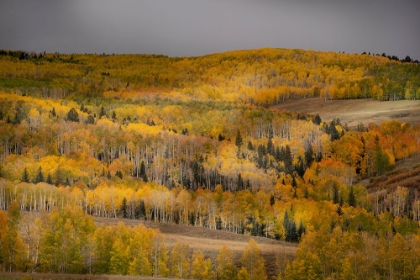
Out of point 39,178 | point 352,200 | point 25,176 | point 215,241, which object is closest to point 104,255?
point 215,241

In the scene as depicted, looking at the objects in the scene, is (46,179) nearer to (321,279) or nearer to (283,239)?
(283,239)

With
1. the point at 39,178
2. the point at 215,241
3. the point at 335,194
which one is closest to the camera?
the point at 215,241

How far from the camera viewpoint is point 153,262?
103312mm

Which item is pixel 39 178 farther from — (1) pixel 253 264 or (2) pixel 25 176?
(1) pixel 253 264

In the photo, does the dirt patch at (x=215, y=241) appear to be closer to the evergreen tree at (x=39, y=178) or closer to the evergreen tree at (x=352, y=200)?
the evergreen tree at (x=352, y=200)

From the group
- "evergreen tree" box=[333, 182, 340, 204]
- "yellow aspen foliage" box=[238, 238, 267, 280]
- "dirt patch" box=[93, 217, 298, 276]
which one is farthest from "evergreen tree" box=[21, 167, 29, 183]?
"yellow aspen foliage" box=[238, 238, 267, 280]

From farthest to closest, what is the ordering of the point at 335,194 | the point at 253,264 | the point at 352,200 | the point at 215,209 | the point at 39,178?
the point at 39,178, the point at 335,194, the point at 352,200, the point at 215,209, the point at 253,264

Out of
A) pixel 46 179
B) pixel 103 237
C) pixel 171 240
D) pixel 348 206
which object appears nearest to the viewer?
pixel 103 237

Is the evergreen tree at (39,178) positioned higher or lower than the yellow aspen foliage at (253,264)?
higher

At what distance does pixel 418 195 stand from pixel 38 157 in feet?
333

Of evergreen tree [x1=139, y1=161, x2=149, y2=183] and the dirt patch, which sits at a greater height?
evergreen tree [x1=139, y1=161, x2=149, y2=183]

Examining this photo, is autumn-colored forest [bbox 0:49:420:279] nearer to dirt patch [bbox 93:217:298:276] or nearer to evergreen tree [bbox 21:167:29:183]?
evergreen tree [bbox 21:167:29:183]

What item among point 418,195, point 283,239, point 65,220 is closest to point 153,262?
point 65,220

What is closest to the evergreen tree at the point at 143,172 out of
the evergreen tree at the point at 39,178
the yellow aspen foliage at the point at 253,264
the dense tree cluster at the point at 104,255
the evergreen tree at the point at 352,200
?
the evergreen tree at the point at 39,178
